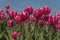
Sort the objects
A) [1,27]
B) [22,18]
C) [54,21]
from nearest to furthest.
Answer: [22,18] → [54,21] → [1,27]

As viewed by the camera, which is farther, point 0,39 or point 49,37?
point 0,39

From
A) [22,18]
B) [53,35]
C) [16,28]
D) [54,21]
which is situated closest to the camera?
[22,18]

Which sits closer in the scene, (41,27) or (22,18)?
(22,18)

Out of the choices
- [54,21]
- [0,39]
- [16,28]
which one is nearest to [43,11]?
[54,21]

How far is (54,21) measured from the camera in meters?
3.79

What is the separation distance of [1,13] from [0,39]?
0.53m

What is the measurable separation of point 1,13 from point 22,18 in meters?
1.42

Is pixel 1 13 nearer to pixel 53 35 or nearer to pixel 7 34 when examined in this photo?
pixel 7 34

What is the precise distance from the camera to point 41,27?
4.21 meters

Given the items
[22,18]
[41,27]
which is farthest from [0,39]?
[22,18]

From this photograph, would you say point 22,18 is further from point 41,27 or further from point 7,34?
point 7,34

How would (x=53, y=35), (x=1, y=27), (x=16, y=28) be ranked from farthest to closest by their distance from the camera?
(x=1, y=27) < (x=16, y=28) < (x=53, y=35)

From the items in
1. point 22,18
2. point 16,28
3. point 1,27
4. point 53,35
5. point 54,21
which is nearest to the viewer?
point 22,18

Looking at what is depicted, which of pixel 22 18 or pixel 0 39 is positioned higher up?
pixel 22 18
